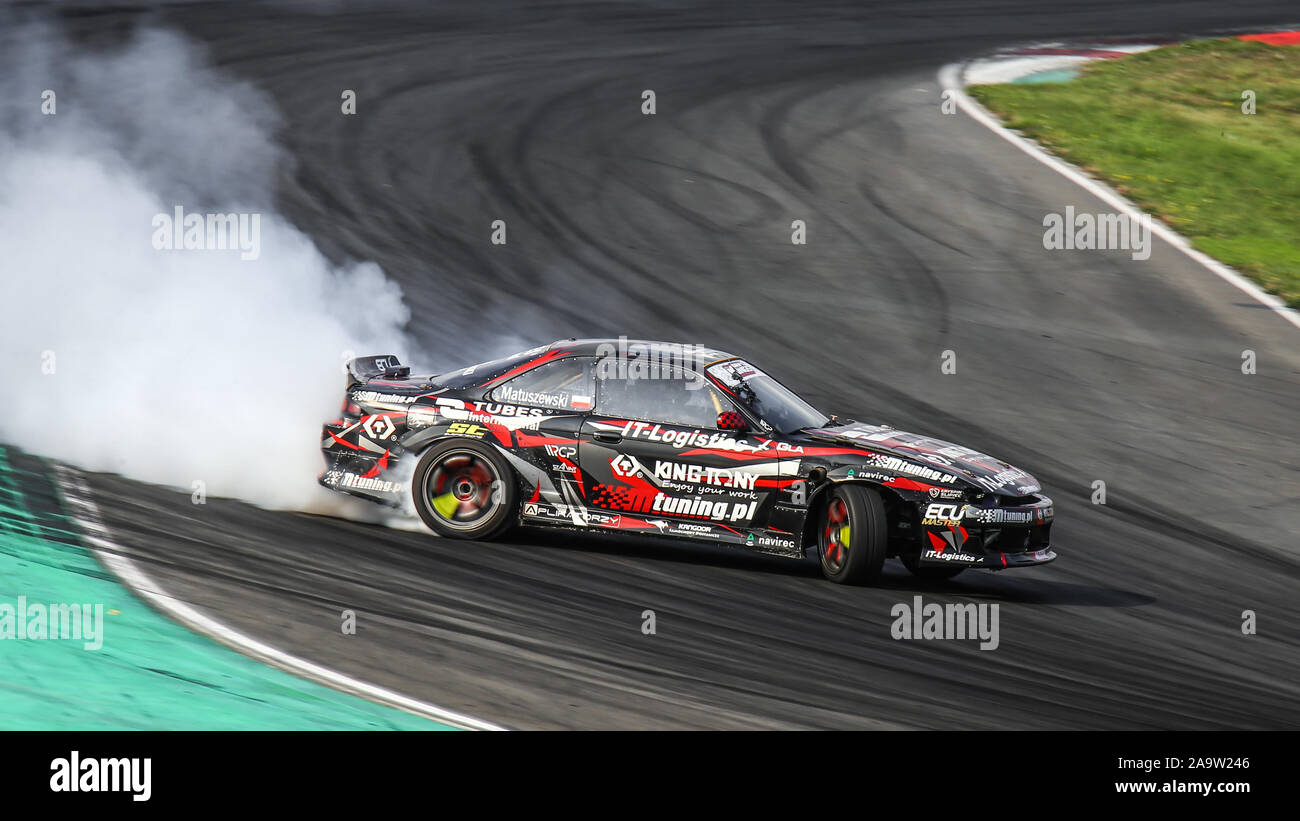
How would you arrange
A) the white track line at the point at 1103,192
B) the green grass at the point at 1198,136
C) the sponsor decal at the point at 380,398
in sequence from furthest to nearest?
the green grass at the point at 1198,136 → the white track line at the point at 1103,192 → the sponsor decal at the point at 380,398

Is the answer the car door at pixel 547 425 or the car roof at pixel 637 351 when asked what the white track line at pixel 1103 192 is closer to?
the car roof at pixel 637 351

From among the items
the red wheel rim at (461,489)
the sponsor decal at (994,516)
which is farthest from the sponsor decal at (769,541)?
the red wheel rim at (461,489)

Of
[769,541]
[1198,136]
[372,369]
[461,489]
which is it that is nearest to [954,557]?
[769,541]

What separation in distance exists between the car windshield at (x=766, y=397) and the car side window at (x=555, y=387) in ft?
2.58

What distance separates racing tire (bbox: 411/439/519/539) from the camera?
9.42 metres

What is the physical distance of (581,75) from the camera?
22.3 meters

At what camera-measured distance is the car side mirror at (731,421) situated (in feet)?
30.2

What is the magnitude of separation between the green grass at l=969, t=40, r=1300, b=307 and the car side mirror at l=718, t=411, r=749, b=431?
8.85m


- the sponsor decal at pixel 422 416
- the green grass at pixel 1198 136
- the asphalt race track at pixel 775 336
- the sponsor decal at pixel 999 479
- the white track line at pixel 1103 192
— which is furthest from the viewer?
the green grass at pixel 1198 136

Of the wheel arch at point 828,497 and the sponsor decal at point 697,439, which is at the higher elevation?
the sponsor decal at point 697,439
